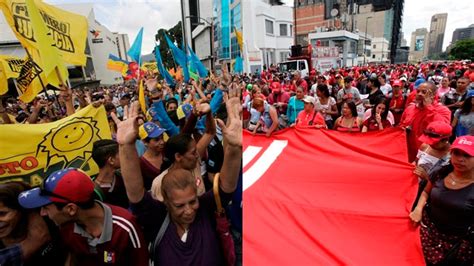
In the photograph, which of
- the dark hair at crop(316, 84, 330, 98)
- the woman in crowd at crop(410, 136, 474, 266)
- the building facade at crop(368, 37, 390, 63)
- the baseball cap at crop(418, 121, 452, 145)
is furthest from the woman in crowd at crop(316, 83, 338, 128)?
the building facade at crop(368, 37, 390, 63)

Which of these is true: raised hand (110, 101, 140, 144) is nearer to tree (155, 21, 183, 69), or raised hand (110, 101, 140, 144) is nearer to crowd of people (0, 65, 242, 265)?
crowd of people (0, 65, 242, 265)

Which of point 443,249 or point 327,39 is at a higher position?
point 327,39

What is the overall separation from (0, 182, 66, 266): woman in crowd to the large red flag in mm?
1323

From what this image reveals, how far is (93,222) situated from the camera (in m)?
1.79

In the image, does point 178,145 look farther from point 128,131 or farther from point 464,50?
point 464,50

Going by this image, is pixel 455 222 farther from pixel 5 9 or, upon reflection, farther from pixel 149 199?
pixel 5 9

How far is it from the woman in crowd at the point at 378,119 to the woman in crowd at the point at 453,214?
7.38 ft

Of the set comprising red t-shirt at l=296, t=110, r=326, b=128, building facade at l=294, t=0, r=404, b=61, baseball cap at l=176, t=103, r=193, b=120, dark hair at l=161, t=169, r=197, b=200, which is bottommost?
red t-shirt at l=296, t=110, r=326, b=128

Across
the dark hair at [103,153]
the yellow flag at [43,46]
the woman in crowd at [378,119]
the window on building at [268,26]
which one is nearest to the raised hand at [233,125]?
the dark hair at [103,153]

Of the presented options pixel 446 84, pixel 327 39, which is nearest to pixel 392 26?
pixel 327 39

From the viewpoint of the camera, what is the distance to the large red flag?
7.38 feet

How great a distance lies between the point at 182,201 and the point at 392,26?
10797 centimetres

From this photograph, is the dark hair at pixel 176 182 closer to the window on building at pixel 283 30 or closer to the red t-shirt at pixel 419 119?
the red t-shirt at pixel 419 119

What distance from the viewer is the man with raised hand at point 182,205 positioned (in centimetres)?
172
